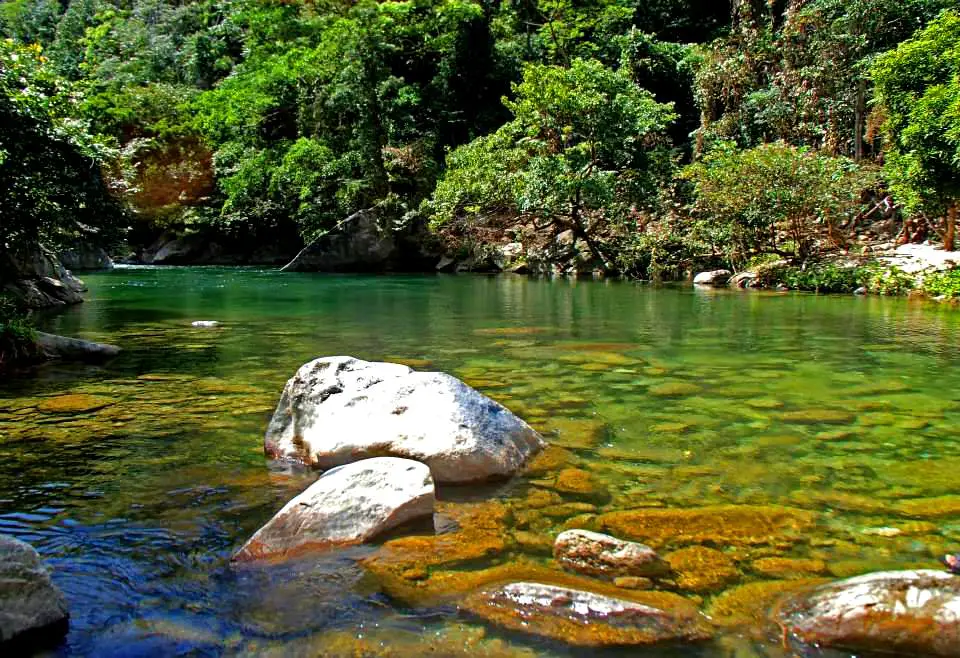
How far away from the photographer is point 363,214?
3206 cm

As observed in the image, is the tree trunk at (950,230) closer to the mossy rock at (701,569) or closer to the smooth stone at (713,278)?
the smooth stone at (713,278)

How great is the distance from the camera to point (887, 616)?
251cm

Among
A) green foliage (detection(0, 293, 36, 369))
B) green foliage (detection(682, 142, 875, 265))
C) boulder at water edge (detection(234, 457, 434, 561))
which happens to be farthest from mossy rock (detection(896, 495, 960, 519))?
green foliage (detection(682, 142, 875, 265))

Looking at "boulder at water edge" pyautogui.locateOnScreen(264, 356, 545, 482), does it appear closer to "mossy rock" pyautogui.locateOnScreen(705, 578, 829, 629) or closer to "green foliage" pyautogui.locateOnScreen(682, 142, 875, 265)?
"mossy rock" pyautogui.locateOnScreen(705, 578, 829, 629)

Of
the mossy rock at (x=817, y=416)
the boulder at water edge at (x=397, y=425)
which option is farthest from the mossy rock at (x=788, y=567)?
the mossy rock at (x=817, y=416)

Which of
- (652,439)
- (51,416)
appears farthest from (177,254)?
(652,439)

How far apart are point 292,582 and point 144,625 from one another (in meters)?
0.60

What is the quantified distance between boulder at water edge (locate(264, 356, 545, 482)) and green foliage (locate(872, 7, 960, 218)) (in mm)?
14906

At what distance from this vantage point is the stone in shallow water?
2.57 metres

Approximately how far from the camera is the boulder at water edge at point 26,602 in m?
2.51

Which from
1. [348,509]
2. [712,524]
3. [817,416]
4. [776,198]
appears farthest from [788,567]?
[776,198]

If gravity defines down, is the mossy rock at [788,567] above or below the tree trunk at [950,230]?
below

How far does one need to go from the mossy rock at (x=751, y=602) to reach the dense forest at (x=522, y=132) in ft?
32.4

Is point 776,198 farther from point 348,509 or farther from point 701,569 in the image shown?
point 348,509
